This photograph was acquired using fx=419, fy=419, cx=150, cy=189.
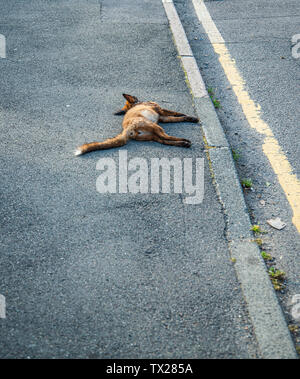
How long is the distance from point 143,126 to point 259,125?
54.4 inches

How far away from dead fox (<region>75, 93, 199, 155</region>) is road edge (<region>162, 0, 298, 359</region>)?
316 millimetres

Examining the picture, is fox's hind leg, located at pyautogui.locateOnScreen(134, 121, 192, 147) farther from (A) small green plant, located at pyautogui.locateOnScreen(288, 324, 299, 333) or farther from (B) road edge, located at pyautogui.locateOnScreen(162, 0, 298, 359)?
(A) small green plant, located at pyautogui.locateOnScreen(288, 324, 299, 333)

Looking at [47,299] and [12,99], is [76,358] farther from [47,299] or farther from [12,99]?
[12,99]


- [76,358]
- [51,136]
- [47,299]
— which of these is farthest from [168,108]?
[76,358]

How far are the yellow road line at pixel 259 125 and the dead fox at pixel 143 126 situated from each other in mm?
765

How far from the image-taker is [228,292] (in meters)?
2.92

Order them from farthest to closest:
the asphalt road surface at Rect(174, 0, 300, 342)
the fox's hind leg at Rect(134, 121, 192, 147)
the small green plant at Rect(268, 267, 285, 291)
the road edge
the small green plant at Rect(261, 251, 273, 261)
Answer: the fox's hind leg at Rect(134, 121, 192, 147)
the asphalt road surface at Rect(174, 0, 300, 342)
the small green plant at Rect(261, 251, 273, 261)
the small green plant at Rect(268, 267, 285, 291)
the road edge

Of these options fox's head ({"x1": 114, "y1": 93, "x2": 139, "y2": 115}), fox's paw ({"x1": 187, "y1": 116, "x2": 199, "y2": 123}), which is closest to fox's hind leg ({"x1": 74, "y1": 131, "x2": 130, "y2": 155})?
fox's head ({"x1": 114, "y1": 93, "x2": 139, "y2": 115})

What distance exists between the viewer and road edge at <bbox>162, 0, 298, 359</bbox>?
2625 millimetres

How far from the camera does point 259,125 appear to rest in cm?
486


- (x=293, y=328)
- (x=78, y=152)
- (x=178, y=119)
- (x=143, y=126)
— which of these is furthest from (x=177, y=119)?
(x=293, y=328)

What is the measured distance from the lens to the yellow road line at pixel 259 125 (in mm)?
3854

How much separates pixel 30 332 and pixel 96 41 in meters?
5.37

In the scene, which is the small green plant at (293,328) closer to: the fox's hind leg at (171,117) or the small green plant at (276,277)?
the small green plant at (276,277)
